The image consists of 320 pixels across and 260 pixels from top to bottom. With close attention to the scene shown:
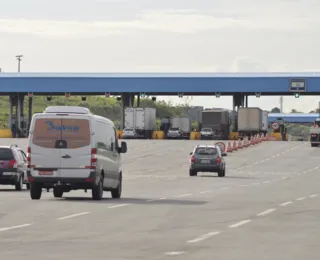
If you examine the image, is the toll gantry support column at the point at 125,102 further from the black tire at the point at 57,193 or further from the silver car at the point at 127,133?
the black tire at the point at 57,193

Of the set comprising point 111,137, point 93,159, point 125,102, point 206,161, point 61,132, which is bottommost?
point 206,161

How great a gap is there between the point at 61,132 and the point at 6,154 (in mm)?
9679

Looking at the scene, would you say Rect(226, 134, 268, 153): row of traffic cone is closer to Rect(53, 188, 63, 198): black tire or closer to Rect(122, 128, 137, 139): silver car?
Rect(122, 128, 137, 139): silver car

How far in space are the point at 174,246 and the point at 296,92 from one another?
324 feet

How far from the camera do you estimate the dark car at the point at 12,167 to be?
36875mm

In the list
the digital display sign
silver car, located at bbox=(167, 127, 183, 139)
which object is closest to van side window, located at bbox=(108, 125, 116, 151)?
the digital display sign

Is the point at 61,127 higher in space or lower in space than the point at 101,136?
higher

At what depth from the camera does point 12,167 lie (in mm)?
37062

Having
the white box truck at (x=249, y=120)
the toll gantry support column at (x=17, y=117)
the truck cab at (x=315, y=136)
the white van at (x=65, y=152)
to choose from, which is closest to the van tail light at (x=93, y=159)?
the white van at (x=65, y=152)

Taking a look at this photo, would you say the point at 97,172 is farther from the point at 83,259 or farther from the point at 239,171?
the point at 239,171

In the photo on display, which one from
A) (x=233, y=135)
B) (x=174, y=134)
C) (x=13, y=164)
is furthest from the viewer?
(x=174, y=134)

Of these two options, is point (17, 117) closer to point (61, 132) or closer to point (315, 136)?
point (315, 136)

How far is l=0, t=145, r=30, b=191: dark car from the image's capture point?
121 ft

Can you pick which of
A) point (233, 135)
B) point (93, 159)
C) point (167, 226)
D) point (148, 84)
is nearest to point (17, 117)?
point (148, 84)
